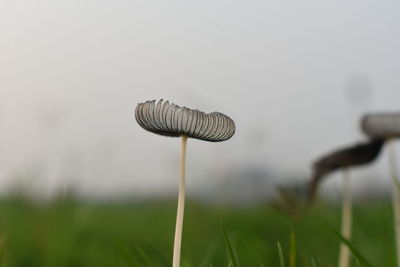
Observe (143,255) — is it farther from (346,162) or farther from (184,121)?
(346,162)

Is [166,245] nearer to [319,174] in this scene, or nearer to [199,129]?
[319,174]

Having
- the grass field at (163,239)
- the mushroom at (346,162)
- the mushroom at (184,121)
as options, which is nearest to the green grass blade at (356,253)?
the grass field at (163,239)

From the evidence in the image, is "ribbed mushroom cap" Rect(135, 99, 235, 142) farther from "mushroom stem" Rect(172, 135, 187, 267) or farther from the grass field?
the grass field

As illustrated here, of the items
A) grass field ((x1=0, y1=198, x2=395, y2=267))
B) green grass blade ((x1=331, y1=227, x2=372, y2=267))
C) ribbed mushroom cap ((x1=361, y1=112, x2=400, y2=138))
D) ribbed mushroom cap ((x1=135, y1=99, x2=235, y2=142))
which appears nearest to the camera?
ribbed mushroom cap ((x1=135, y1=99, x2=235, y2=142))

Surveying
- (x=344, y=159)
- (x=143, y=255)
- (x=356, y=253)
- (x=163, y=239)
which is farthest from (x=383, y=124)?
(x=163, y=239)

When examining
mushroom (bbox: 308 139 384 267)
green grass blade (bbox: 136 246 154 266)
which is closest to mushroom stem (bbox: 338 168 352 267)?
mushroom (bbox: 308 139 384 267)

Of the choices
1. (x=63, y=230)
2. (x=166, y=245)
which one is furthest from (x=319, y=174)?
(x=166, y=245)

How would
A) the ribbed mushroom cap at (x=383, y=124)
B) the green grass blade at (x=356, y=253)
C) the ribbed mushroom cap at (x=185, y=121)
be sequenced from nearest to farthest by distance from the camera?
the ribbed mushroom cap at (x=185, y=121), the green grass blade at (x=356, y=253), the ribbed mushroom cap at (x=383, y=124)

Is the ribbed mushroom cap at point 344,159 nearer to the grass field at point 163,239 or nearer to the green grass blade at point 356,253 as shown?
the grass field at point 163,239
